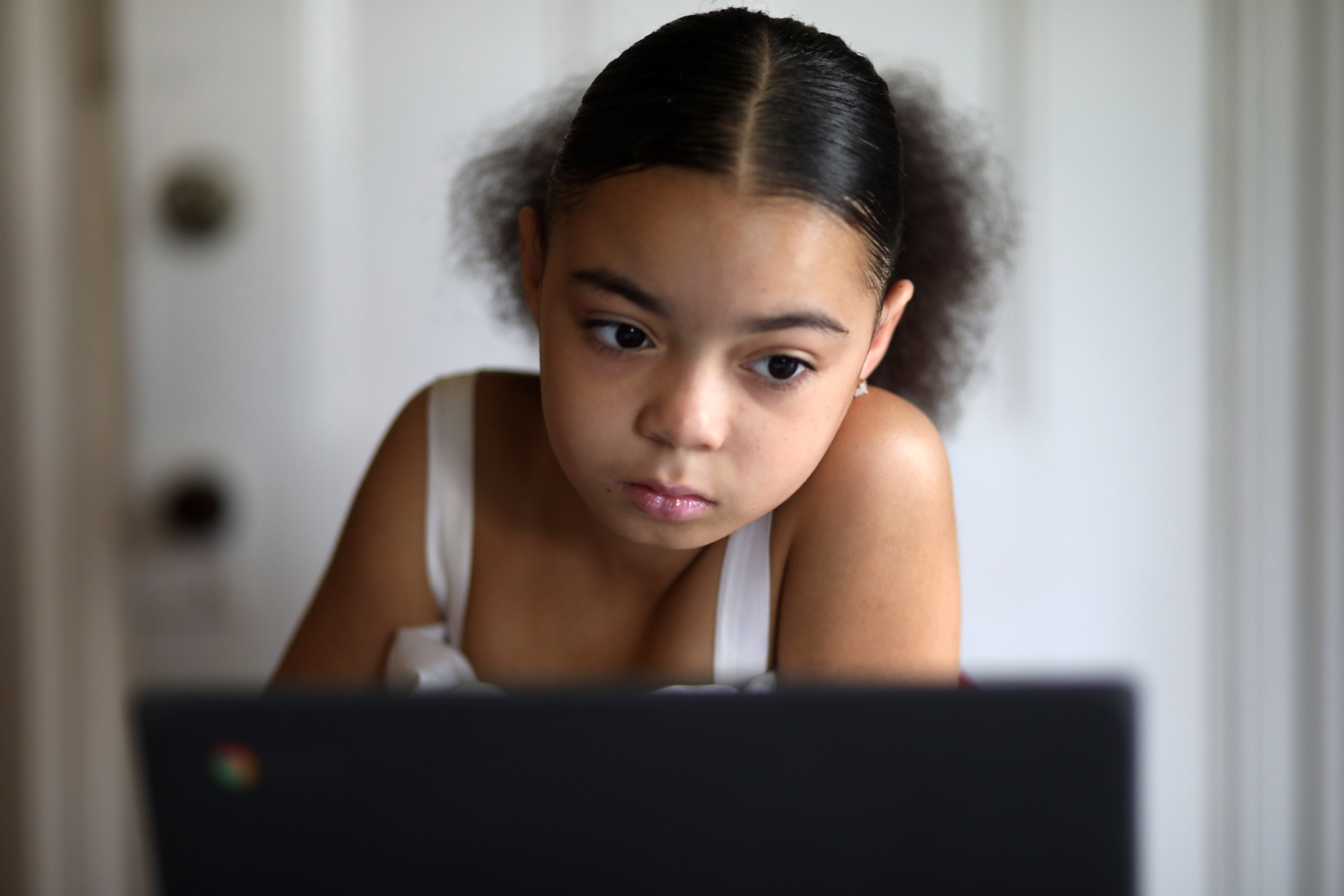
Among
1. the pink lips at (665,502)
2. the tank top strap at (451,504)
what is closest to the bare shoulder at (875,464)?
the pink lips at (665,502)

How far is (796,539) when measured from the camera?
0.62 meters

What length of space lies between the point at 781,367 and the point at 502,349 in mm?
535

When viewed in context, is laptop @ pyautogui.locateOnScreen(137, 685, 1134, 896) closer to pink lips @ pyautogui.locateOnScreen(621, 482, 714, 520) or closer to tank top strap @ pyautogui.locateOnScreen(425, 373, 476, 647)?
pink lips @ pyautogui.locateOnScreen(621, 482, 714, 520)

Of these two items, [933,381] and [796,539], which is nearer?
[796,539]

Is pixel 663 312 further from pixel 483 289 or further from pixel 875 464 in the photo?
pixel 483 289

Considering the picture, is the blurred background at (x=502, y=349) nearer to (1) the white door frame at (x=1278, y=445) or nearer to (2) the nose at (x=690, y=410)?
(1) the white door frame at (x=1278, y=445)

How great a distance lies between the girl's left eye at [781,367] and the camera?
491 mm

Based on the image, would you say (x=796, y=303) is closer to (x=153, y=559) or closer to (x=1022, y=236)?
(x=1022, y=236)

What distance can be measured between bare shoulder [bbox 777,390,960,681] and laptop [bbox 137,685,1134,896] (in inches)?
11.6

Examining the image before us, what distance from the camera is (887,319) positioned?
0.57 m

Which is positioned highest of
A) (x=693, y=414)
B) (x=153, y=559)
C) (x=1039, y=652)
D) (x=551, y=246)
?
(x=551, y=246)

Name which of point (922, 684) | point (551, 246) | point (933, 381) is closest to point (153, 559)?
point (551, 246)

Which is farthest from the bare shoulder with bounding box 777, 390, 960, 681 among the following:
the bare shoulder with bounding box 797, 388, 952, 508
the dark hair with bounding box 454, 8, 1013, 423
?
the dark hair with bounding box 454, 8, 1013, 423

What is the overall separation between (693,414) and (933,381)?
373 mm
